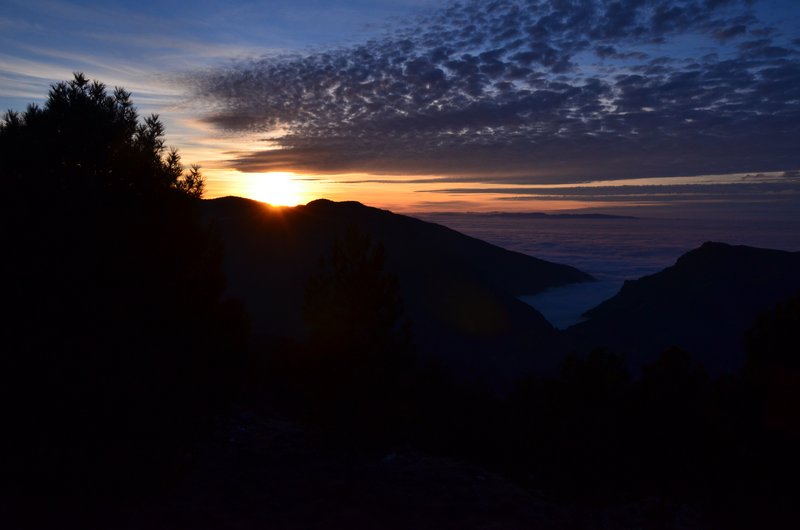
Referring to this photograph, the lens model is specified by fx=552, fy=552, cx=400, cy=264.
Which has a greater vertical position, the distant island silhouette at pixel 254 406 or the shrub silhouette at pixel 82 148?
the shrub silhouette at pixel 82 148

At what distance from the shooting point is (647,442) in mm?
11734

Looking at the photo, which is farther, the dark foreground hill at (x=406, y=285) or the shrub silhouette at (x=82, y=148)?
the dark foreground hill at (x=406, y=285)

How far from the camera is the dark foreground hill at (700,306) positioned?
8875cm

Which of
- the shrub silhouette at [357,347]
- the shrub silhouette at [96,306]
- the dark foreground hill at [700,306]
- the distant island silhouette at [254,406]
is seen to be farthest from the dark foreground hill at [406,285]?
the shrub silhouette at [96,306]

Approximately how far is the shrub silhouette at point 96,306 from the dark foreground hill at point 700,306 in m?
83.4

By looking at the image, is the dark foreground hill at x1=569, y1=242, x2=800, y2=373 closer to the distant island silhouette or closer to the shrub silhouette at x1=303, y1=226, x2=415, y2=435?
the distant island silhouette

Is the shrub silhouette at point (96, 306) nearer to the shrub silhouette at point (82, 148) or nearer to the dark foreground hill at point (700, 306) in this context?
the shrub silhouette at point (82, 148)

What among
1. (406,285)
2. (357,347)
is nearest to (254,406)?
(357,347)

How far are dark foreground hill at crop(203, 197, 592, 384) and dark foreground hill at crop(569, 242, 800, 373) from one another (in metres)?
14.0

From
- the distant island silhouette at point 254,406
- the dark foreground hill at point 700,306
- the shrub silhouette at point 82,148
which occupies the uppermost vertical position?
the shrub silhouette at point 82,148

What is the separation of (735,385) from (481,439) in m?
6.42

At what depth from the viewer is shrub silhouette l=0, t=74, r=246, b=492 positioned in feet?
22.6

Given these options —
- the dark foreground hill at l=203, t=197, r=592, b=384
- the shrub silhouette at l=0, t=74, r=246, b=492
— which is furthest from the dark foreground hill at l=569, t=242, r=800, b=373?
the shrub silhouette at l=0, t=74, r=246, b=492

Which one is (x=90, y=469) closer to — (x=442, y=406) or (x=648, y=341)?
(x=442, y=406)
